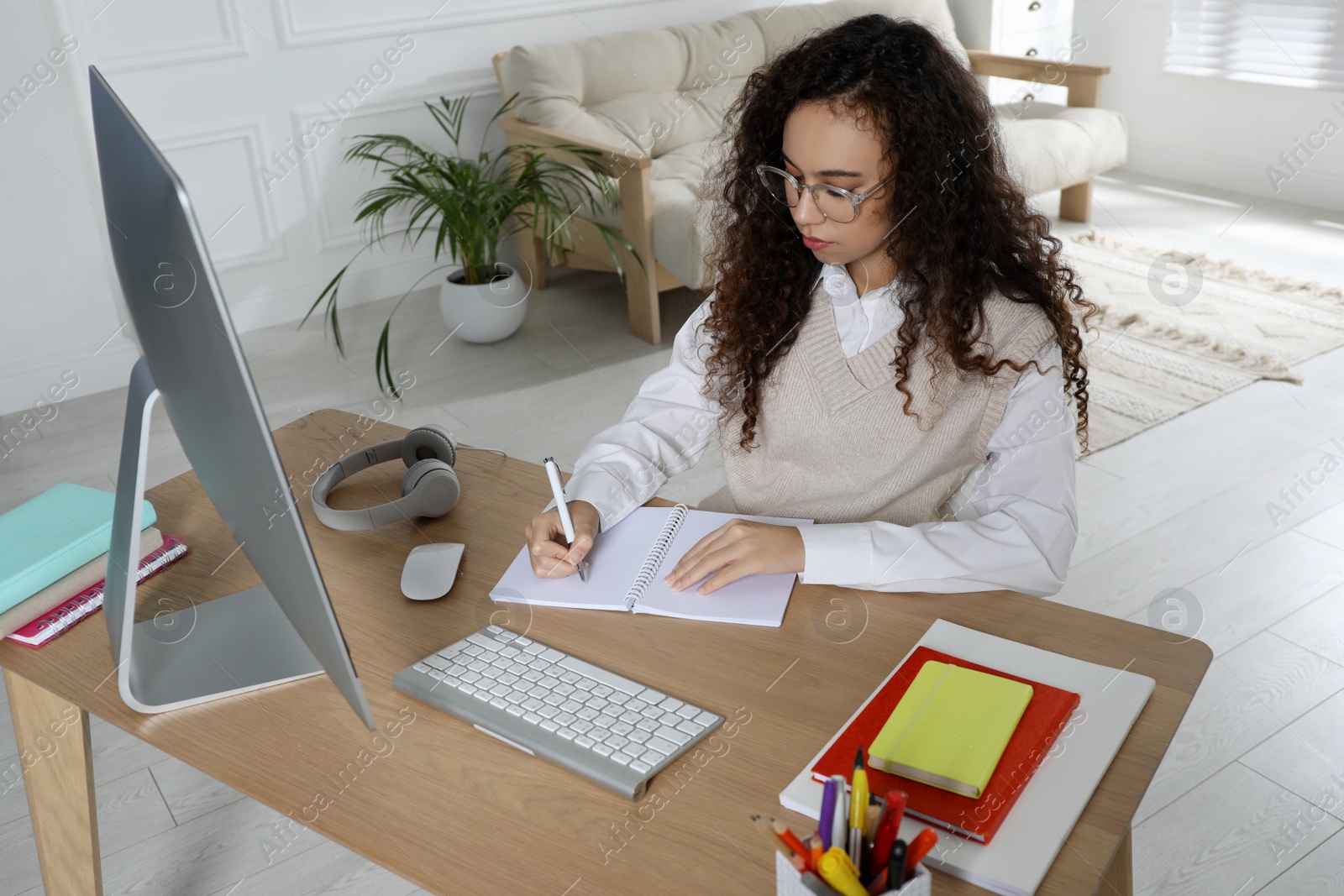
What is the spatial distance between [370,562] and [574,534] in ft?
0.81

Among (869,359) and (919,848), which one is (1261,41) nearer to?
(869,359)

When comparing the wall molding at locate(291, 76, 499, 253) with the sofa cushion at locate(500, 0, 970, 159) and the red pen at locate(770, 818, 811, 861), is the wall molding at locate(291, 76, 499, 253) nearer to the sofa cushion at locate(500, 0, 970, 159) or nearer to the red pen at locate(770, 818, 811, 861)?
the sofa cushion at locate(500, 0, 970, 159)

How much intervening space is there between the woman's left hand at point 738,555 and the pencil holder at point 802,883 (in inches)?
18.1

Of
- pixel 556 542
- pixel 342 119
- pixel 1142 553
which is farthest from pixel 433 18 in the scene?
pixel 556 542

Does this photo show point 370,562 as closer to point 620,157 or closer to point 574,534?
point 574,534

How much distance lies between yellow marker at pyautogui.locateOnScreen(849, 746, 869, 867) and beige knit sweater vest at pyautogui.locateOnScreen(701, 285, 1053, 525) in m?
0.72

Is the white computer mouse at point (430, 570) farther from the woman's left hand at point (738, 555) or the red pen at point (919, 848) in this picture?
the red pen at point (919, 848)

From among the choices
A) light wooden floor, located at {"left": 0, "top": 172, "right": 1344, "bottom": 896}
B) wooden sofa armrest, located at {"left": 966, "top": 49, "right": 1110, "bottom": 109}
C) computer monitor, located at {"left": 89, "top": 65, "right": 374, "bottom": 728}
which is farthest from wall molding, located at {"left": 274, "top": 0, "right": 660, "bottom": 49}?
computer monitor, located at {"left": 89, "top": 65, "right": 374, "bottom": 728}

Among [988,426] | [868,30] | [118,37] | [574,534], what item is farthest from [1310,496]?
[118,37]

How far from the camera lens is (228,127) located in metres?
3.80

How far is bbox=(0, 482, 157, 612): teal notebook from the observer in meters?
1.17

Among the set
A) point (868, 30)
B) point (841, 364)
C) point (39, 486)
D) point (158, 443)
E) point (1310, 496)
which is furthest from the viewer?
point (158, 443)

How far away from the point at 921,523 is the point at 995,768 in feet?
1.57

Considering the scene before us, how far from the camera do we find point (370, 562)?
1276 mm
